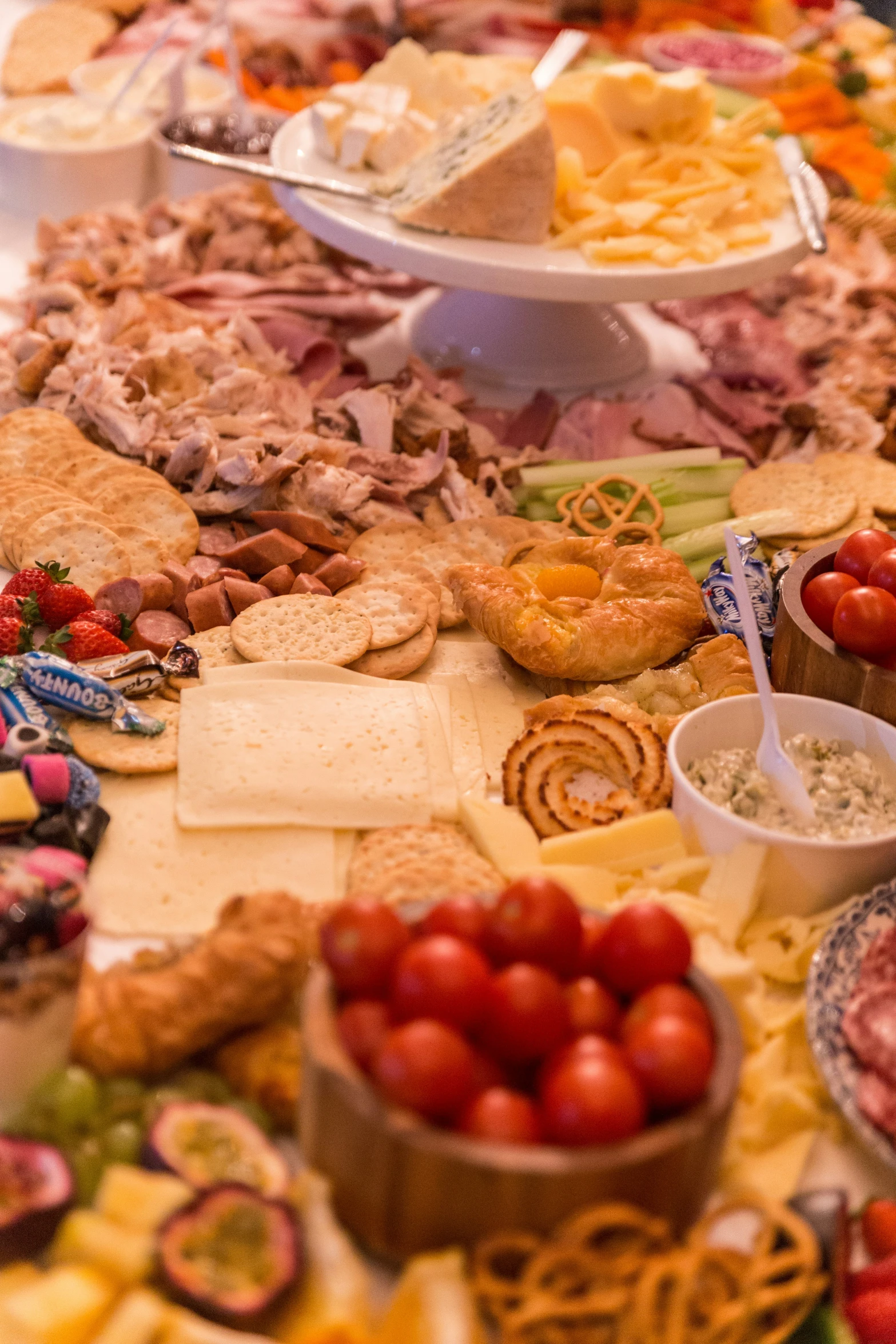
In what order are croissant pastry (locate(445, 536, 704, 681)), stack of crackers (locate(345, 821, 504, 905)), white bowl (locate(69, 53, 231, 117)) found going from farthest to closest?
white bowl (locate(69, 53, 231, 117))
croissant pastry (locate(445, 536, 704, 681))
stack of crackers (locate(345, 821, 504, 905))

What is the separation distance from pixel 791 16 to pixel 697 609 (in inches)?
161

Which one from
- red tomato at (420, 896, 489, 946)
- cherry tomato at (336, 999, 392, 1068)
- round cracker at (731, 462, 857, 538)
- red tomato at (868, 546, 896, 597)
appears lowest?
round cracker at (731, 462, 857, 538)

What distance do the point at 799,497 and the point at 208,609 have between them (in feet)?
3.99

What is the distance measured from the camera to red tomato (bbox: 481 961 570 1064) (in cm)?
104

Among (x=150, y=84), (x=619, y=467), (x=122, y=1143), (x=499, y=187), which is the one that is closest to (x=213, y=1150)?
(x=122, y=1143)

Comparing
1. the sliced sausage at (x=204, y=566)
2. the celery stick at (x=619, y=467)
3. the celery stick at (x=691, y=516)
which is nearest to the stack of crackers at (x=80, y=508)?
the sliced sausage at (x=204, y=566)

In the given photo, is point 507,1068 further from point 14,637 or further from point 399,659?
point 14,637

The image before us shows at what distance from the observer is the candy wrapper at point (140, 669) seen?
5.93 ft

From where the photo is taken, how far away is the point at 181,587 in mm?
2055

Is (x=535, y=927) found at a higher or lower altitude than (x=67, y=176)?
higher

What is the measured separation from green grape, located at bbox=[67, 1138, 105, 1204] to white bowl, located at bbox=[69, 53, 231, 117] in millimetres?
3381

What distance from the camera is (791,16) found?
4996 mm

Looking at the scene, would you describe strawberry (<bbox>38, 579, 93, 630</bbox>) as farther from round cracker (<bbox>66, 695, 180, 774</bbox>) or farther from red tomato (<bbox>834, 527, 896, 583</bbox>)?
red tomato (<bbox>834, 527, 896, 583</bbox>)

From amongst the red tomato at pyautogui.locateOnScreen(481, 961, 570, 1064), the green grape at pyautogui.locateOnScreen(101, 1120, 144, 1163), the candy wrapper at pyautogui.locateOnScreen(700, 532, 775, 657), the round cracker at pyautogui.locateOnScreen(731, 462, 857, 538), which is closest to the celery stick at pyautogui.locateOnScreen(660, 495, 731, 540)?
the round cracker at pyautogui.locateOnScreen(731, 462, 857, 538)
